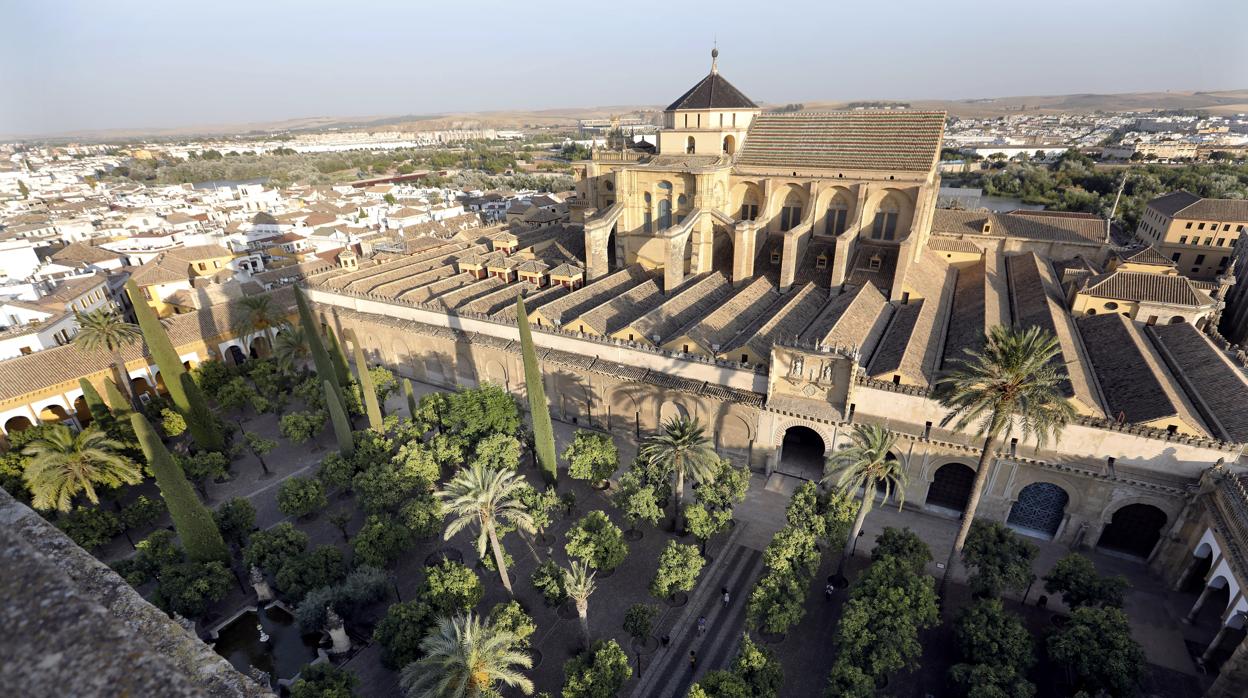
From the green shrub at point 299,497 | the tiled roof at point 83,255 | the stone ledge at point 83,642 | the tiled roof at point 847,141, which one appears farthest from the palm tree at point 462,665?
the tiled roof at point 83,255

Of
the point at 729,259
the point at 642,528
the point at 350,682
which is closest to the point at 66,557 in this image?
the point at 350,682

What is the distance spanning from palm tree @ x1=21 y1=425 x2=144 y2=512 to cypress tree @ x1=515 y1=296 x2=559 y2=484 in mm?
18476

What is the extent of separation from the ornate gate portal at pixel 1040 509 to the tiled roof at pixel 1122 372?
3.95 m

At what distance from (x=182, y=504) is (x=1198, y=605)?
37783 millimetres

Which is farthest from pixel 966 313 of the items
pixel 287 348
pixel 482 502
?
pixel 287 348

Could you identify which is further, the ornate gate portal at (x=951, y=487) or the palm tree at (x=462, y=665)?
the ornate gate portal at (x=951, y=487)

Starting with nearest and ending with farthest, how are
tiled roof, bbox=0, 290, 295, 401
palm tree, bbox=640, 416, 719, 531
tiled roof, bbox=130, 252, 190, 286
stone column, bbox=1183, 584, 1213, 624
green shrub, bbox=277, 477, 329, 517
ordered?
1. stone column, bbox=1183, 584, 1213, 624
2. palm tree, bbox=640, 416, 719, 531
3. green shrub, bbox=277, 477, 329, 517
4. tiled roof, bbox=0, 290, 295, 401
5. tiled roof, bbox=130, 252, 190, 286

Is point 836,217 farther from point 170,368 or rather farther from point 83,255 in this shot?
point 83,255

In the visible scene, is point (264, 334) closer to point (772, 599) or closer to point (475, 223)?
point (475, 223)

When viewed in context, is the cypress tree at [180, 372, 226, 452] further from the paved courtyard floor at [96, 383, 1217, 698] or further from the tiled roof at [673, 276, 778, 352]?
the tiled roof at [673, 276, 778, 352]

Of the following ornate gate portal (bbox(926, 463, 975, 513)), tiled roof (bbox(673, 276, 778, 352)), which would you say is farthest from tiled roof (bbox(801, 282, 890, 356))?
ornate gate portal (bbox(926, 463, 975, 513))

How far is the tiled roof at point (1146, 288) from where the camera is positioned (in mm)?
31016

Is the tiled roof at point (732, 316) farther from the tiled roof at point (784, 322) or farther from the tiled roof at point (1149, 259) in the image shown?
the tiled roof at point (1149, 259)

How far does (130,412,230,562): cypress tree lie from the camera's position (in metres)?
20.0
